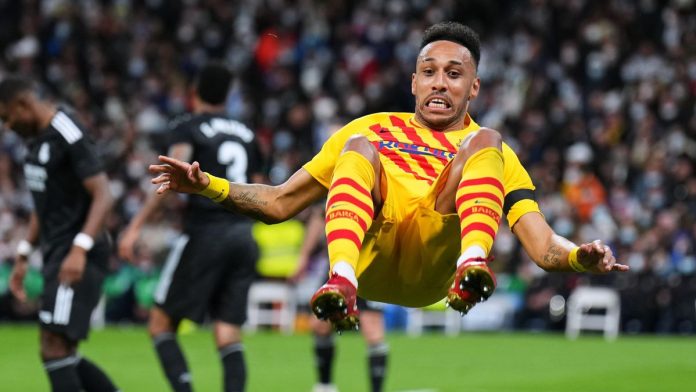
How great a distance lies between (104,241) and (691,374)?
6230 millimetres

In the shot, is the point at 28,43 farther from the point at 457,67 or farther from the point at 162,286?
the point at 457,67

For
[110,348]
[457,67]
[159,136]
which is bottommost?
[110,348]

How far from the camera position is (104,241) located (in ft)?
26.7

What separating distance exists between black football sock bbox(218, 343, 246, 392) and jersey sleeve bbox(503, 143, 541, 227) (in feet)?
8.46

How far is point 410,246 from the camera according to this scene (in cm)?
646

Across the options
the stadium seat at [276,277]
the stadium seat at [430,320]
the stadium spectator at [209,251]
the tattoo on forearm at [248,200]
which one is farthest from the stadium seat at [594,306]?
the tattoo on forearm at [248,200]

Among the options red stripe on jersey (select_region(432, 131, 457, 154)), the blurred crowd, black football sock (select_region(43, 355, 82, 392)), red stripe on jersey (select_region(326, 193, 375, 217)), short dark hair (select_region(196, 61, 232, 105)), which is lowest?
black football sock (select_region(43, 355, 82, 392))

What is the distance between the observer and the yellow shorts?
250 inches

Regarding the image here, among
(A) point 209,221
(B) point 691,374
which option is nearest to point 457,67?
(A) point 209,221

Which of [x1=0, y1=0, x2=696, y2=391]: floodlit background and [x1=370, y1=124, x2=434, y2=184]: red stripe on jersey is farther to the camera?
[x1=0, y1=0, x2=696, y2=391]: floodlit background

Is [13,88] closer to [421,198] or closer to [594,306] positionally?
[421,198]

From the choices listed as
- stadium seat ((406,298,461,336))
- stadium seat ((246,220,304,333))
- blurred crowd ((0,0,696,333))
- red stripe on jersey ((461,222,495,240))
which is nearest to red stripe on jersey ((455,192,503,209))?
red stripe on jersey ((461,222,495,240))

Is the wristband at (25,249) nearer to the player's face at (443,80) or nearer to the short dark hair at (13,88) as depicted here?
the short dark hair at (13,88)

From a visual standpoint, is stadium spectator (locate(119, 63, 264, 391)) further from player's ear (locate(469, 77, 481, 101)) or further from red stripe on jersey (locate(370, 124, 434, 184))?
player's ear (locate(469, 77, 481, 101))
